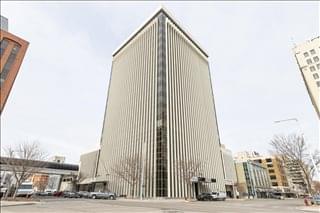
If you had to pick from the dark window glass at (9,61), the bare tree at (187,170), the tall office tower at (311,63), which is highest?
the tall office tower at (311,63)

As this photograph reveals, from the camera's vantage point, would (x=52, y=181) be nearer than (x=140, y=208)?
No

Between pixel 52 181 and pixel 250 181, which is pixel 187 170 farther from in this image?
pixel 52 181

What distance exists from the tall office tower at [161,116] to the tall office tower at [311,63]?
33.4 meters

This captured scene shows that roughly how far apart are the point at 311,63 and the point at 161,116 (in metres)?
58.7

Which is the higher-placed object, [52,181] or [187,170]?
[52,181]

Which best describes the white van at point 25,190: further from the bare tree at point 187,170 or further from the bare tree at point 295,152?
the bare tree at point 295,152

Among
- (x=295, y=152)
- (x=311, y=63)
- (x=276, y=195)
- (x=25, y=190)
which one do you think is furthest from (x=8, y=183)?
(x=276, y=195)

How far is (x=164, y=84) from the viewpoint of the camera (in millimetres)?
59531

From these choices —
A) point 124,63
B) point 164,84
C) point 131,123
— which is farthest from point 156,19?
point 131,123

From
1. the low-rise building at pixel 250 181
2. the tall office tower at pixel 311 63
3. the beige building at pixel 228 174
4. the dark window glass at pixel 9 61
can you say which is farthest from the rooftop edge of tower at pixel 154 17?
the low-rise building at pixel 250 181

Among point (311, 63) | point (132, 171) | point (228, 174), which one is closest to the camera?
point (132, 171)

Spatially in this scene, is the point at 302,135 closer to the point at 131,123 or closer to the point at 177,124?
the point at 177,124

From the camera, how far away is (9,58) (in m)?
48.5

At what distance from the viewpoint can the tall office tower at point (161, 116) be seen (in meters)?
52.2
